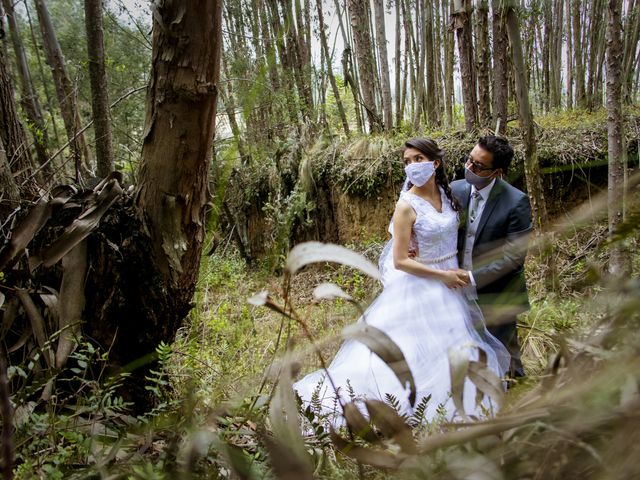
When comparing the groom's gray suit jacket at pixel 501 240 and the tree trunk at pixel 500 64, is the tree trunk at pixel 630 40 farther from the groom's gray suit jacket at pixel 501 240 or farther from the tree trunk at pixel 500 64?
the groom's gray suit jacket at pixel 501 240

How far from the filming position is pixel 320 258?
1.43ft

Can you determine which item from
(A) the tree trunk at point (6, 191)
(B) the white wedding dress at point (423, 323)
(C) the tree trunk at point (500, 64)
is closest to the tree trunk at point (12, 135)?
(A) the tree trunk at point (6, 191)

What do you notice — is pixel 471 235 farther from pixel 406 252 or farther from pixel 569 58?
pixel 569 58

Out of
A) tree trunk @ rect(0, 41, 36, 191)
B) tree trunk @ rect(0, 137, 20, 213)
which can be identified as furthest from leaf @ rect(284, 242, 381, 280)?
tree trunk @ rect(0, 41, 36, 191)

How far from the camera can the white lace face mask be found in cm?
250

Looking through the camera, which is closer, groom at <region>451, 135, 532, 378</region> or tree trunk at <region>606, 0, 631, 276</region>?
groom at <region>451, 135, 532, 378</region>

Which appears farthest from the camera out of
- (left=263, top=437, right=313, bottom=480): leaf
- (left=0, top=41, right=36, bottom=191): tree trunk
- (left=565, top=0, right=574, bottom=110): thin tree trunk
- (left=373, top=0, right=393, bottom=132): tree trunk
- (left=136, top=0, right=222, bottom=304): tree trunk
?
(left=565, top=0, right=574, bottom=110): thin tree trunk

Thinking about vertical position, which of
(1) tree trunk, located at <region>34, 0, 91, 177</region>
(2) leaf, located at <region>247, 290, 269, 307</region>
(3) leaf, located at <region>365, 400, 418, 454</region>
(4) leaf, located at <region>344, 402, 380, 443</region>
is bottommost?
(4) leaf, located at <region>344, 402, 380, 443</region>

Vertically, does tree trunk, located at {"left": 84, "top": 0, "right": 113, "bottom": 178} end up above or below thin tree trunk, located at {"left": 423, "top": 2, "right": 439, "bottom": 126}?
below

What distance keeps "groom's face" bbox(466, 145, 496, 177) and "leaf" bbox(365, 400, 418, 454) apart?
2.26 metres

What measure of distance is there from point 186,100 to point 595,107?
7.60 metres

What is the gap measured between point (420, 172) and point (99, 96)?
1813 millimetres

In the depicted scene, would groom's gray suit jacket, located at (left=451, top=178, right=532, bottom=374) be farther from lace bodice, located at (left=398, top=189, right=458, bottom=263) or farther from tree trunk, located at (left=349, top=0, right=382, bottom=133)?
tree trunk, located at (left=349, top=0, right=382, bottom=133)

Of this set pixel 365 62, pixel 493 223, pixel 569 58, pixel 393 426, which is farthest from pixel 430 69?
pixel 393 426
